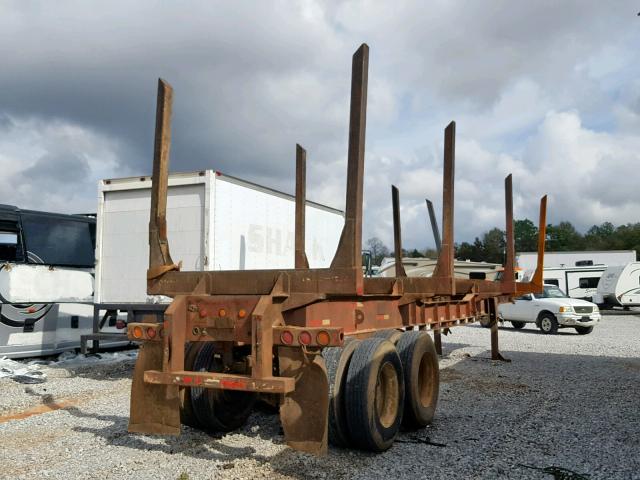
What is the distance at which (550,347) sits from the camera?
14125mm

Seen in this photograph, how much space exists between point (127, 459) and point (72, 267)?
6939 millimetres

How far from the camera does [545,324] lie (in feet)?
61.0

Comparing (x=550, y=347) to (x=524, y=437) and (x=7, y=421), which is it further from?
(x=7, y=421)

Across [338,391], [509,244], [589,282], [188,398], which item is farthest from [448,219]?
[589,282]

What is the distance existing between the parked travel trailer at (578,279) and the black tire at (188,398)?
28.5m

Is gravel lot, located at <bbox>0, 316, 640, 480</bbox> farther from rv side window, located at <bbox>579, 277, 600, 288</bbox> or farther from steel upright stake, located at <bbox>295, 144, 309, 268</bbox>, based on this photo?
rv side window, located at <bbox>579, 277, 600, 288</bbox>

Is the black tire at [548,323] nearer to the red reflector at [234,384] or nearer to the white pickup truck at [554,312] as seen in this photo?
the white pickup truck at [554,312]

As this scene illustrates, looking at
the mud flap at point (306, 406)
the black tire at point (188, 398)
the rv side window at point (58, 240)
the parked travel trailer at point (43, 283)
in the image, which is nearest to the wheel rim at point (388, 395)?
the mud flap at point (306, 406)

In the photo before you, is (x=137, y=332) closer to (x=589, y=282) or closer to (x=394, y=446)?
(x=394, y=446)

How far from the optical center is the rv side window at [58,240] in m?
10.5

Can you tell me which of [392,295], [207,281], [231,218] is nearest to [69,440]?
[207,281]

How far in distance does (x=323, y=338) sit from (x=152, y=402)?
1.76 meters

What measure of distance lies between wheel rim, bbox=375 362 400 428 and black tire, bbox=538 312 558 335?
48.0 feet

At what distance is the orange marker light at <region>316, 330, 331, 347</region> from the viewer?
4230 millimetres
